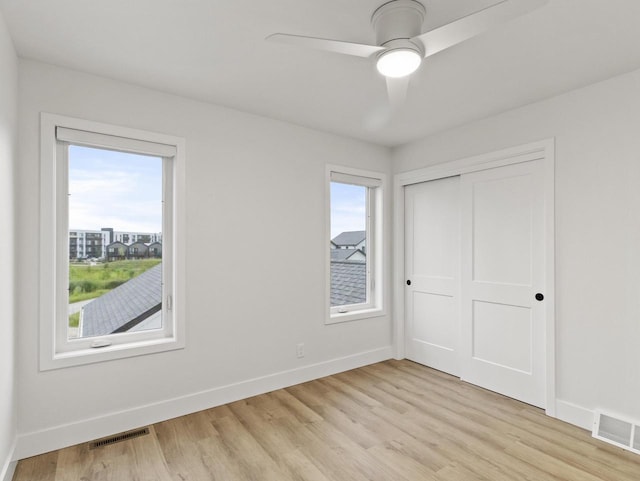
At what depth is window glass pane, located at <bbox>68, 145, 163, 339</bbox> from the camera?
2.41 meters

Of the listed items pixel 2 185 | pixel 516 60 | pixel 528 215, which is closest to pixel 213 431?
pixel 2 185

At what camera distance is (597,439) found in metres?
2.32

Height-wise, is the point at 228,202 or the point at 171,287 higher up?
the point at 228,202

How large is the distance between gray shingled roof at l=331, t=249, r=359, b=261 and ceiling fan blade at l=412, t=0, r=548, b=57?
234 cm

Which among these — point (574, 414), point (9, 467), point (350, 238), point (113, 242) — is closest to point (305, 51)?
point (113, 242)

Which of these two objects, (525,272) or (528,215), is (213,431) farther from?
(528,215)

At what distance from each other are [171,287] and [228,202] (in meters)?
0.84

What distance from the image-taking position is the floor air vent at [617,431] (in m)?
2.22

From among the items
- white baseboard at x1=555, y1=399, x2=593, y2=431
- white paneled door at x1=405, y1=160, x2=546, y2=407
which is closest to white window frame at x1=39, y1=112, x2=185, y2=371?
white paneled door at x1=405, y1=160, x2=546, y2=407

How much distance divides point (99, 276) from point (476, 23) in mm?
2771

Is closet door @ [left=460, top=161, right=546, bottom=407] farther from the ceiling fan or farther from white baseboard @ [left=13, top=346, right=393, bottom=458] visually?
the ceiling fan

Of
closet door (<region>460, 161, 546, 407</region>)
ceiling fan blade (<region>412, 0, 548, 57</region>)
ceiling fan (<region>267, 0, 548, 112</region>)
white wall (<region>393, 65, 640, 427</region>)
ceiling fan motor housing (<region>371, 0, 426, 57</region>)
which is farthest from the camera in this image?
closet door (<region>460, 161, 546, 407</region>)

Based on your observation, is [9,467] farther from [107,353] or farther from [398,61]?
[398,61]

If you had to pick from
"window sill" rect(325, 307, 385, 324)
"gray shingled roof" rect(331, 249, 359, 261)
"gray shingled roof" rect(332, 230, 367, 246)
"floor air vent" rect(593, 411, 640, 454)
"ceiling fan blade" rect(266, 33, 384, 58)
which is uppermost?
"ceiling fan blade" rect(266, 33, 384, 58)
